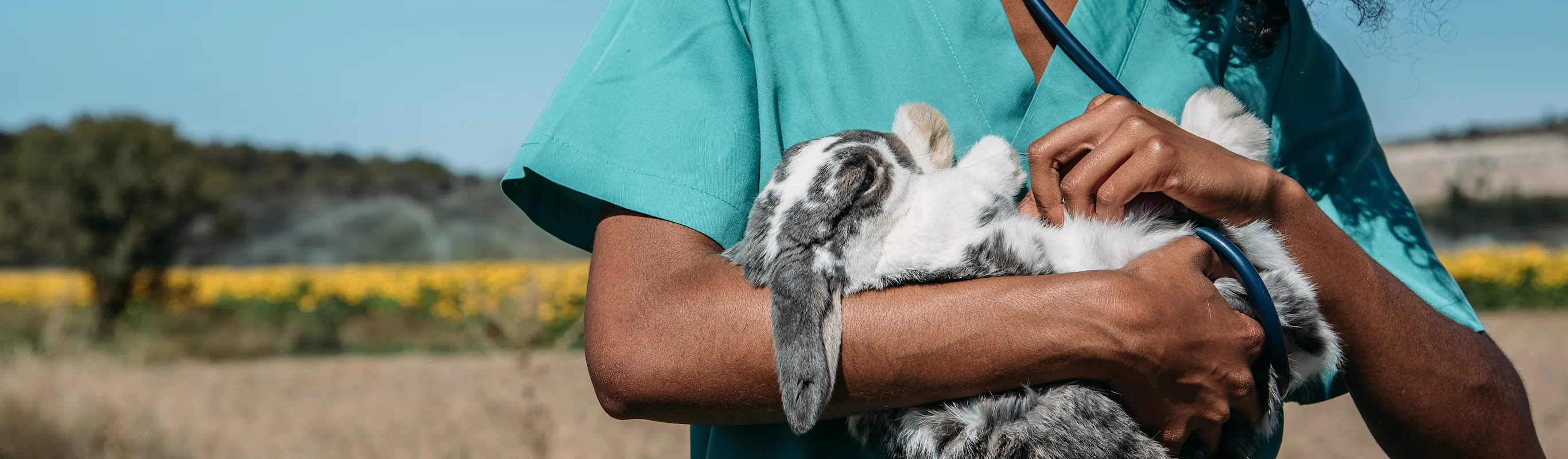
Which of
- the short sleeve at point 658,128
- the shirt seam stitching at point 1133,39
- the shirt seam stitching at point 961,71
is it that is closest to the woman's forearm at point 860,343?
the short sleeve at point 658,128

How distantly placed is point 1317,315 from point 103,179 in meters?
26.0

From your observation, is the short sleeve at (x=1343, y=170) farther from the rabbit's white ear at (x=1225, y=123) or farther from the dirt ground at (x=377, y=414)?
the dirt ground at (x=377, y=414)

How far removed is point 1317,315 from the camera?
4.54 feet

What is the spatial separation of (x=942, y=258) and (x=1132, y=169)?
0.91 feet

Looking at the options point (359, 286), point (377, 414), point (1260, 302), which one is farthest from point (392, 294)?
point (1260, 302)

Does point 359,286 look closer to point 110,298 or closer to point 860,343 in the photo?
point 110,298

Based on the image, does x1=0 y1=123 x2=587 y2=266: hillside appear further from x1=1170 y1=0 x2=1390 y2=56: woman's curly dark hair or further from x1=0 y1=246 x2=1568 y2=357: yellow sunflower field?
x1=1170 y1=0 x2=1390 y2=56: woman's curly dark hair

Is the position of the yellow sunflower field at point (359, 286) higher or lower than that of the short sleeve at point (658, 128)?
lower

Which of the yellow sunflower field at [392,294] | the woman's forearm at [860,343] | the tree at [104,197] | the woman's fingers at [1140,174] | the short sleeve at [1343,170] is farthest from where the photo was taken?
the tree at [104,197]

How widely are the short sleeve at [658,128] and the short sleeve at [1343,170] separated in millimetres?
1007

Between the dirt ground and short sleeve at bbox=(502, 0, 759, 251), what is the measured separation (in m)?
3.75

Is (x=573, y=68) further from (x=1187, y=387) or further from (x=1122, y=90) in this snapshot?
(x=1187, y=387)

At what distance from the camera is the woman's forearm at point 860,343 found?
117cm

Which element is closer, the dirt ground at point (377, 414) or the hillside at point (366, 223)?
the dirt ground at point (377, 414)
